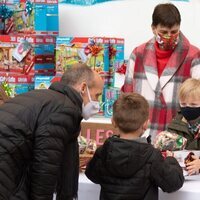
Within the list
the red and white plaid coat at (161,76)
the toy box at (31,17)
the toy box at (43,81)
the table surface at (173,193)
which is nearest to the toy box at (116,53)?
the red and white plaid coat at (161,76)

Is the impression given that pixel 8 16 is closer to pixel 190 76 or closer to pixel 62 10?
pixel 62 10

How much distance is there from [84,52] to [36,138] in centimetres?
144

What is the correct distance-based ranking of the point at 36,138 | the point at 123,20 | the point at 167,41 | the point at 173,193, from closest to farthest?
the point at 36,138
the point at 173,193
the point at 167,41
the point at 123,20

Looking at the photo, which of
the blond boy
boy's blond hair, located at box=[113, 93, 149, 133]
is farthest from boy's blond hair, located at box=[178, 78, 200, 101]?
boy's blond hair, located at box=[113, 93, 149, 133]

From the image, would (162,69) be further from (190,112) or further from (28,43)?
(28,43)

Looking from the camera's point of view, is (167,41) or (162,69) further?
(162,69)

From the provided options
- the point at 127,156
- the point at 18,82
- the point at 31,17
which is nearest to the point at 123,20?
the point at 31,17

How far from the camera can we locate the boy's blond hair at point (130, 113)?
1.95 m

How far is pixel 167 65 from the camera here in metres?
2.82

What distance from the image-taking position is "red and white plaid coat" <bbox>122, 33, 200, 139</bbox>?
2809 mm

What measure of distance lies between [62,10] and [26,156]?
2.21 meters

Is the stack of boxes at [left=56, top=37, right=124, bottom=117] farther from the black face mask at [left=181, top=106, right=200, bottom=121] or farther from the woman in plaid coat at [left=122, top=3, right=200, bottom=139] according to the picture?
the black face mask at [left=181, top=106, right=200, bottom=121]

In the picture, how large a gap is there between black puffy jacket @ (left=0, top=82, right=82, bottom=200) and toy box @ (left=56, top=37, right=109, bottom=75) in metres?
1.27

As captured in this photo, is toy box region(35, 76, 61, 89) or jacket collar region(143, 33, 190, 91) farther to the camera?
toy box region(35, 76, 61, 89)
